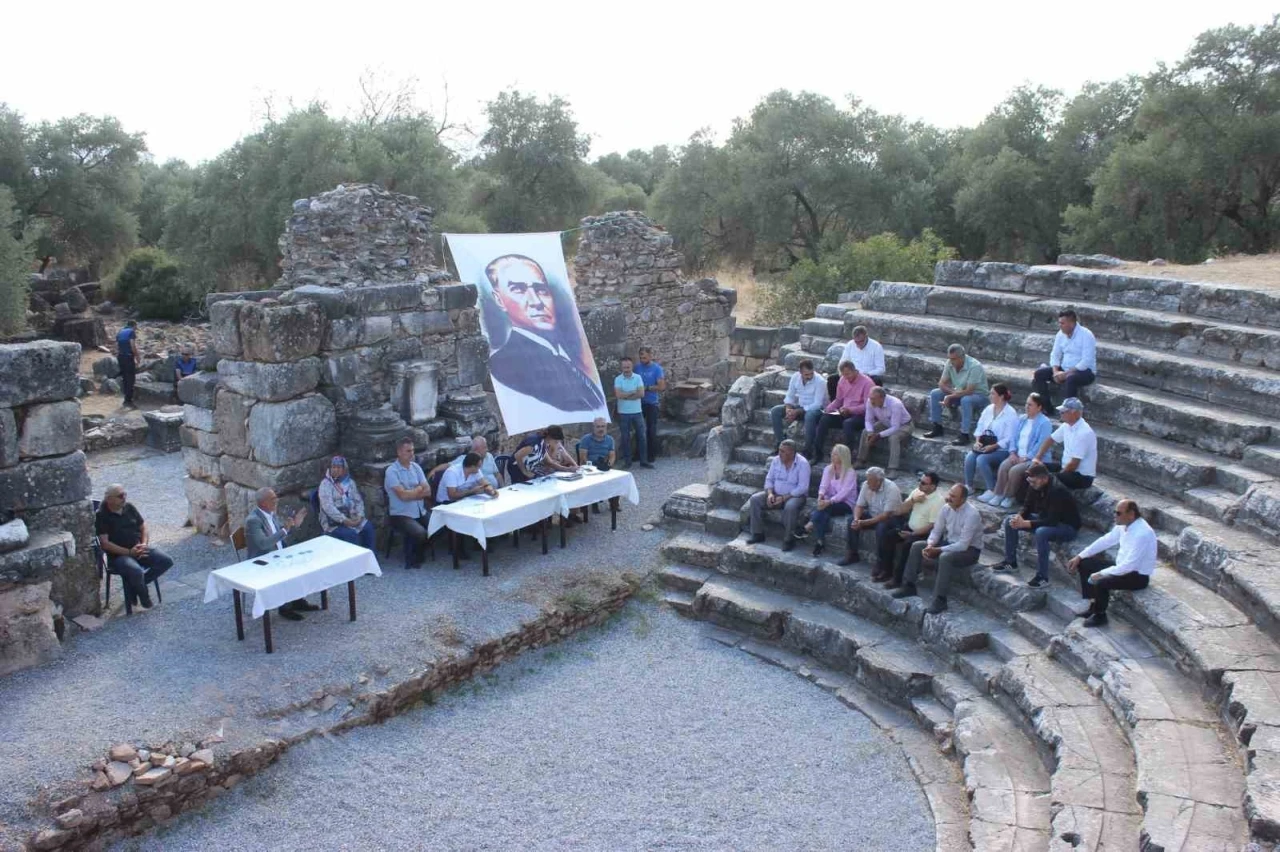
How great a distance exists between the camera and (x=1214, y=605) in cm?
730

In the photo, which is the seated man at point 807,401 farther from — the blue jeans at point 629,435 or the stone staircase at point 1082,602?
the blue jeans at point 629,435

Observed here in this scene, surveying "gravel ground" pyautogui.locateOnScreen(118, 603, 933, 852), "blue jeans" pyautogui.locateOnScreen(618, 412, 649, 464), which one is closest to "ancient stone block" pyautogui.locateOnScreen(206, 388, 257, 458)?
"gravel ground" pyautogui.locateOnScreen(118, 603, 933, 852)

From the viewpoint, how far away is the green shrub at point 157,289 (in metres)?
27.4

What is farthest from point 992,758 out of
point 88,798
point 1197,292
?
point 1197,292

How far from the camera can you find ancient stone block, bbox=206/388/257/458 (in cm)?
1019

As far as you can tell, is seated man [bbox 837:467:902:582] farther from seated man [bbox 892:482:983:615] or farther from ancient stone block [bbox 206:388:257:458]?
ancient stone block [bbox 206:388:257:458]

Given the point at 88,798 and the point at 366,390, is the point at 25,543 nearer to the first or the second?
the point at 88,798

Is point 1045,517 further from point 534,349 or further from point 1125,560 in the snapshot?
point 534,349

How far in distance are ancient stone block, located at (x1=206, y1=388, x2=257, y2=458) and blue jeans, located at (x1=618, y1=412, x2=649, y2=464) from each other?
520 cm

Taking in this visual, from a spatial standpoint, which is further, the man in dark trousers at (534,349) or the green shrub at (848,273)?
the green shrub at (848,273)

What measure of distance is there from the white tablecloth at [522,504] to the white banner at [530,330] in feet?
4.77

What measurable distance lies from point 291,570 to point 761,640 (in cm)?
424

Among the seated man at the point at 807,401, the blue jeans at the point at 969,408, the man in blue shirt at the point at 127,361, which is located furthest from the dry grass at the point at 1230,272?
the man in blue shirt at the point at 127,361

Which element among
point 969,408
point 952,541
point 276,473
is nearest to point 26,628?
point 276,473
